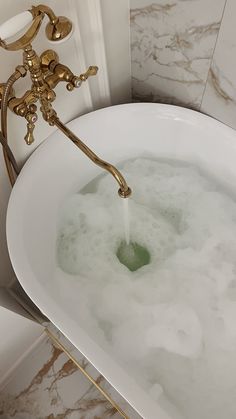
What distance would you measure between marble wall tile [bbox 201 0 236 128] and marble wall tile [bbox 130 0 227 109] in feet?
0.07

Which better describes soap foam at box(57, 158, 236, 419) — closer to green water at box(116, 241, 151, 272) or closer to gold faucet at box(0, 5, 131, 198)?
green water at box(116, 241, 151, 272)

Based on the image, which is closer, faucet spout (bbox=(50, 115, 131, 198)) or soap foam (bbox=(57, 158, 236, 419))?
faucet spout (bbox=(50, 115, 131, 198))

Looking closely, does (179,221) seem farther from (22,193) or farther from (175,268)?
(22,193)

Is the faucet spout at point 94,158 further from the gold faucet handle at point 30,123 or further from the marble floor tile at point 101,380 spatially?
the marble floor tile at point 101,380

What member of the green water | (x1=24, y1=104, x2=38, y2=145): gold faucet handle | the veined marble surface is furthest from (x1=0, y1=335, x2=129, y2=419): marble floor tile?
(x1=24, y1=104, x2=38, y2=145): gold faucet handle

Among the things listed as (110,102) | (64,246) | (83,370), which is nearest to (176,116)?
(110,102)

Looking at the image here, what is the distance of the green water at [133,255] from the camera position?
1.38 metres

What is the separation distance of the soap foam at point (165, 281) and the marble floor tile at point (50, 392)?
0.32 meters

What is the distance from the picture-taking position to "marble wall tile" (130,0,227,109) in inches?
42.7

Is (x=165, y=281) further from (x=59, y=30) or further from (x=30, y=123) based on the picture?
(x=59, y=30)

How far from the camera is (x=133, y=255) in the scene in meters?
1.39

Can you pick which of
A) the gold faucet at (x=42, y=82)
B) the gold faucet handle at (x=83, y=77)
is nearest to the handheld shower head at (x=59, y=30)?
the gold faucet at (x=42, y=82)

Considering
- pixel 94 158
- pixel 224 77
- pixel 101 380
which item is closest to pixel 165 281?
pixel 101 380

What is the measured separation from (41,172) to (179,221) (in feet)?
1.71
